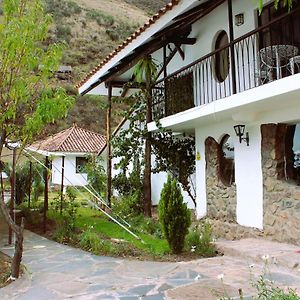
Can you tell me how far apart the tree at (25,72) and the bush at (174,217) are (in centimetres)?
258

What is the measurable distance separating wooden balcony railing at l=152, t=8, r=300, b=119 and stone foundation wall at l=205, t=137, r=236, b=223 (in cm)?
130

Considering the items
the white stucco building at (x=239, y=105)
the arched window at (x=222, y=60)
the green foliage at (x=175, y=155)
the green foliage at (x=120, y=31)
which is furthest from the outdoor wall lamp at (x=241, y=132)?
the green foliage at (x=120, y=31)

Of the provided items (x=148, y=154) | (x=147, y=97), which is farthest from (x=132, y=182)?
(x=147, y=97)

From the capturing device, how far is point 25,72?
22.5 ft

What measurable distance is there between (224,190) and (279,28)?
3.90 metres

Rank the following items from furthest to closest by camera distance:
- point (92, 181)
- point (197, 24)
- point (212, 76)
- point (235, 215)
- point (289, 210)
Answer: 1. point (92, 181)
2. point (197, 24)
3. point (212, 76)
4. point (235, 215)
5. point (289, 210)

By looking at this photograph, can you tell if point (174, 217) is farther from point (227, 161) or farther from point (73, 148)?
point (73, 148)

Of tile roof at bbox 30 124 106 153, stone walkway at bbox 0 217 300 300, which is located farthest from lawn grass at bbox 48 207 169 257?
tile roof at bbox 30 124 106 153

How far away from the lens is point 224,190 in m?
10.2

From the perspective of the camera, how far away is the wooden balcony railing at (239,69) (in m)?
8.34

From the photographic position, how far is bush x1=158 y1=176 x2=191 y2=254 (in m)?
7.86

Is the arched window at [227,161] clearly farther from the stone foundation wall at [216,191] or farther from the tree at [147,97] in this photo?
the tree at [147,97]

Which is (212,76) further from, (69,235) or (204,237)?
(69,235)

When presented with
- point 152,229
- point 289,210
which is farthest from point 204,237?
point 152,229
